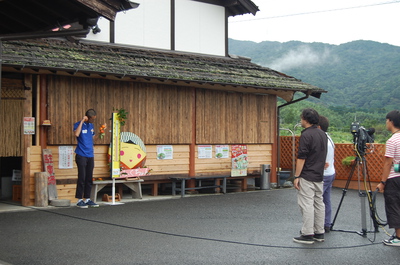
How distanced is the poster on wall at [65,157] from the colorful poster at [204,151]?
3797mm

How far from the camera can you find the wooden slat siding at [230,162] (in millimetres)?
14945

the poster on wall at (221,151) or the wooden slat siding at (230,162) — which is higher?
the poster on wall at (221,151)

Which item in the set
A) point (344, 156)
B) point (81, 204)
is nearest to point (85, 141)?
point (81, 204)

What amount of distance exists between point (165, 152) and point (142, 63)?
7.80ft

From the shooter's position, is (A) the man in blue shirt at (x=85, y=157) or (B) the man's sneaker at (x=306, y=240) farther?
(A) the man in blue shirt at (x=85, y=157)

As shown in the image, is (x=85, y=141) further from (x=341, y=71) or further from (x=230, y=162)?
(x=341, y=71)

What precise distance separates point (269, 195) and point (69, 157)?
548 cm

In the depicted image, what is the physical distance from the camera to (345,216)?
36.6 ft

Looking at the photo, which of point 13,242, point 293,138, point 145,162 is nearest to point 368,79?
point 293,138

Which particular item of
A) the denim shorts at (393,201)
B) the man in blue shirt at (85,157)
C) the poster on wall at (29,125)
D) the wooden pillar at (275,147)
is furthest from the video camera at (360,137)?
the wooden pillar at (275,147)

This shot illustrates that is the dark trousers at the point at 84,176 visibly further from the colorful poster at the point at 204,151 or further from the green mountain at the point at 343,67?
the green mountain at the point at 343,67

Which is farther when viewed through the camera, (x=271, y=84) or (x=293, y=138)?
(x=293, y=138)

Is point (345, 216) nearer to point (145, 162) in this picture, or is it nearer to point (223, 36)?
point (145, 162)

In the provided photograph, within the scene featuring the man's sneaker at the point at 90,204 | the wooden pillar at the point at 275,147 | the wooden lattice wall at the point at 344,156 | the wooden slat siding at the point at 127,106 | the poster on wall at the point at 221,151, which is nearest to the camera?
the man's sneaker at the point at 90,204
